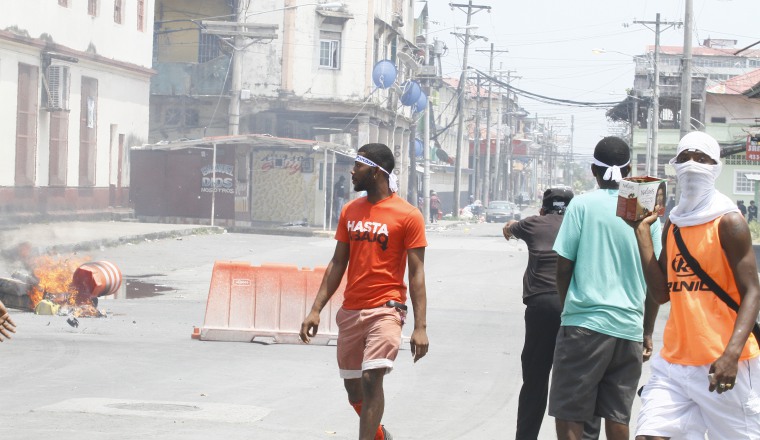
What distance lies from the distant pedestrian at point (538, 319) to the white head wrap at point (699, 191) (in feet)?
6.65

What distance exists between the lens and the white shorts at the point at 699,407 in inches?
194

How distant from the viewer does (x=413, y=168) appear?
61.2 metres

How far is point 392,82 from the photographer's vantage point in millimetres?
48469

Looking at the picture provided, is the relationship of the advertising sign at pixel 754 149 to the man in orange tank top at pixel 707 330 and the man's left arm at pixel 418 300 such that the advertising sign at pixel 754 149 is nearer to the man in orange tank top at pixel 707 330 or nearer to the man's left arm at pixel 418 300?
the man's left arm at pixel 418 300

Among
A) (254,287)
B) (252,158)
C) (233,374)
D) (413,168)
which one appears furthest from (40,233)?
(413,168)

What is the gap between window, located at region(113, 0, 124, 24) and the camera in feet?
138

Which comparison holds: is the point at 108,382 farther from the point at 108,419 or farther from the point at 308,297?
the point at 308,297

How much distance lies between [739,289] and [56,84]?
34070 mm

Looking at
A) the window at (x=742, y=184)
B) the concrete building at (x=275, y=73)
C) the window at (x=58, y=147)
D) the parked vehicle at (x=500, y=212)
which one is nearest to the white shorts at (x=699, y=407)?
the window at (x=58, y=147)

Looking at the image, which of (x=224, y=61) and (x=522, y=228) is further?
(x=224, y=61)

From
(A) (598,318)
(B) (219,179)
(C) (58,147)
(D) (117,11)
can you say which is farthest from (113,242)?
(A) (598,318)

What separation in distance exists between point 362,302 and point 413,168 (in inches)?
2139

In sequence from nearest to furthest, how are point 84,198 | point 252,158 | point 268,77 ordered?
point 84,198 → point 252,158 → point 268,77

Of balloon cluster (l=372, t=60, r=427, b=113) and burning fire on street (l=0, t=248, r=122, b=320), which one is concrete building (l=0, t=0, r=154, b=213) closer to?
balloon cluster (l=372, t=60, r=427, b=113)
